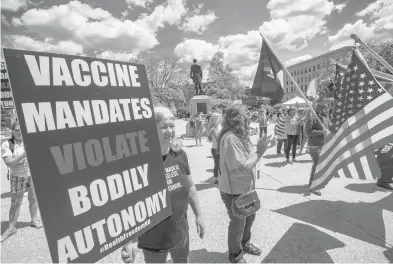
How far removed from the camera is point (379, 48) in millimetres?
31641

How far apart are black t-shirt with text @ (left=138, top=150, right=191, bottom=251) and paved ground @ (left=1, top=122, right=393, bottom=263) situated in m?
1.29

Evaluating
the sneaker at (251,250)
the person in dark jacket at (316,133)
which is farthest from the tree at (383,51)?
the sneaker at (251,250)

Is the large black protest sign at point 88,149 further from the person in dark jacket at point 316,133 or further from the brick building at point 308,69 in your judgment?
the brick building at point 308,69

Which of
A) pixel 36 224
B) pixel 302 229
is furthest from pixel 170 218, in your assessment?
pixel 36 224

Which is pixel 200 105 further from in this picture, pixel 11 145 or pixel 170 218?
pixel 170 218

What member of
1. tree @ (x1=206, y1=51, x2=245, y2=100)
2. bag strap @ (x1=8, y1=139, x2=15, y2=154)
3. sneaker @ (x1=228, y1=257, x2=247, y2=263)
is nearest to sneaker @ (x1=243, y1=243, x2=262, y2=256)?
sneaker @ (x1=228, y1=257, x2=247, y2=263)

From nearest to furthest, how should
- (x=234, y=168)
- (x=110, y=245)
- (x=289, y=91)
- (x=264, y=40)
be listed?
(x=110, y=245) → (x=234, y=168) → (x=264, y=40) → (x=289, y=91)

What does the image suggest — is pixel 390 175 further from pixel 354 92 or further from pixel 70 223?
pixel 70 223

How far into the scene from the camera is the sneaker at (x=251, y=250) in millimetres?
2830

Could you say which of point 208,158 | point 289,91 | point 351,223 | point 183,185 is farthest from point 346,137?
point 289,91

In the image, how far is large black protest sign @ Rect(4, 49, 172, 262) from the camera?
37.4 inches

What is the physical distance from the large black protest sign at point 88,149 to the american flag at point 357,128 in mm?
2669

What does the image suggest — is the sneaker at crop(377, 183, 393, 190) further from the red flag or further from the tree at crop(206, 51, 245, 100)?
the tree at crop(206, 51, 245, 100)

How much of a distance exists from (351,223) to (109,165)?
3.74 m
